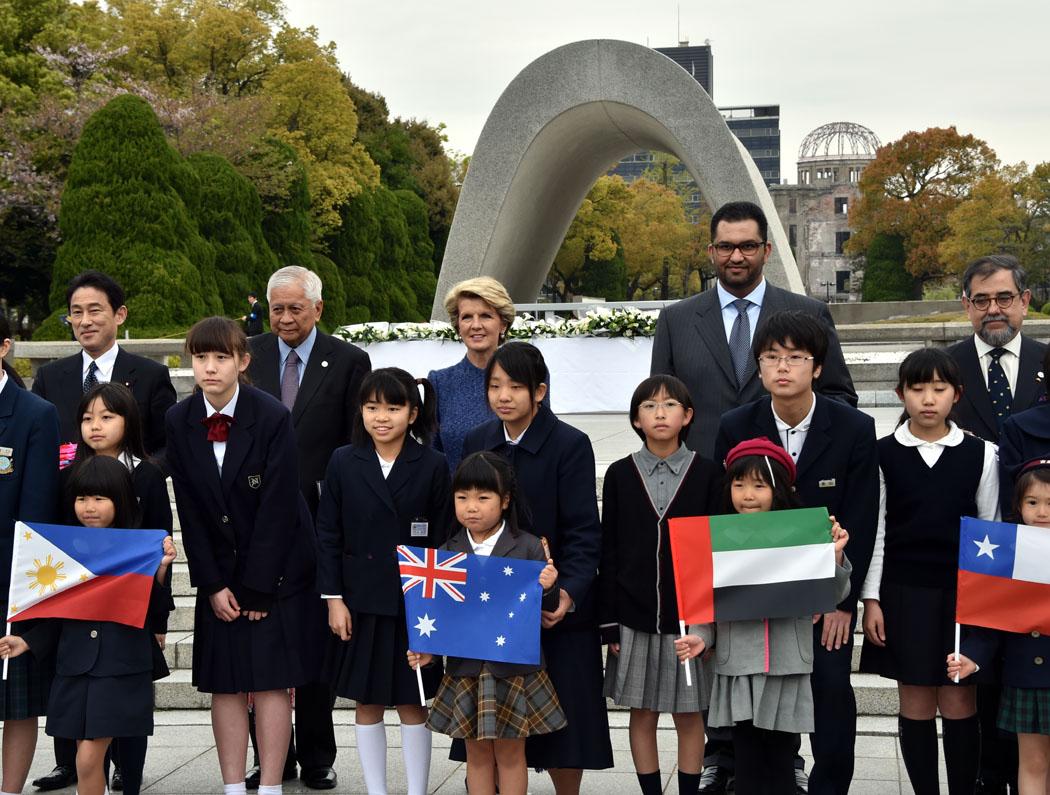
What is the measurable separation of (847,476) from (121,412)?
239 cm

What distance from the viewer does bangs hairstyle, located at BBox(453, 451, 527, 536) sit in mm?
3645

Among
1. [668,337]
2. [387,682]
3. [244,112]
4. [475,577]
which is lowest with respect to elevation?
[387,682]

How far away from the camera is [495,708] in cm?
361

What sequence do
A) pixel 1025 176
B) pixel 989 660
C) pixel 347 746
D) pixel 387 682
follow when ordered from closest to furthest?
1. pixel 989 660
2. pixel 387 682
3. pixel 347 746
4. pixel 1025 176

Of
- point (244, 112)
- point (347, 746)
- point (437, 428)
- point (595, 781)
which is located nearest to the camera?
point (437, 428)

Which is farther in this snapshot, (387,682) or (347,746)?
(347,746)

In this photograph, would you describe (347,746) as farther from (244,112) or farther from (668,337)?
(244,112)

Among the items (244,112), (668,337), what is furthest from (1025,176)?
(668,337)

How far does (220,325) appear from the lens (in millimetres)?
3994

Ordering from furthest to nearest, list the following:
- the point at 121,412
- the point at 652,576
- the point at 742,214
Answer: the point at 742,214 < the point at 121,412 < the point at 652,576

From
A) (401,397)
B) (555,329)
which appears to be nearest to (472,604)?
(401,397)

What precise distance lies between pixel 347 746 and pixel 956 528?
258cm

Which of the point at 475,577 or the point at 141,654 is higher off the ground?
the point at 475,577

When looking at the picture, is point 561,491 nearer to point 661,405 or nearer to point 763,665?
point 661,405
